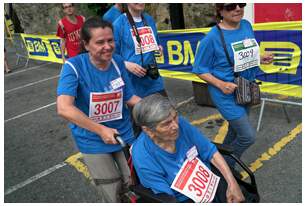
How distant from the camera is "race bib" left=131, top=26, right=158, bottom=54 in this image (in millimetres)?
3541

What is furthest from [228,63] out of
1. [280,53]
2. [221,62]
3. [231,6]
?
[280,53]

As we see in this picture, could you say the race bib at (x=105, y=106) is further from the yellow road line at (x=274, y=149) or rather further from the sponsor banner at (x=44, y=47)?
the sponsor banner at (x=44, y=47)

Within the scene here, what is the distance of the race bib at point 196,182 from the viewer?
217 centimetres

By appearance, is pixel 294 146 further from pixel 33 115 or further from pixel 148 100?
pixel 33 115

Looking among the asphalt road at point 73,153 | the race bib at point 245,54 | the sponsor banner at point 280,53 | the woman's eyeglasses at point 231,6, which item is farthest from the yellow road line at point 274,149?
the woman's eyeglasses at point 231,6

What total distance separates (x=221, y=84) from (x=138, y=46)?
1012mm

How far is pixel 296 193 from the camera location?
10.9 ft

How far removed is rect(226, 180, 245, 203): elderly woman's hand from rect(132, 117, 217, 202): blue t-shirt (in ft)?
1.00

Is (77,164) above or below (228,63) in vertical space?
below

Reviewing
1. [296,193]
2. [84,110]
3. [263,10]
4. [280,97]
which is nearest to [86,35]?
[84,110]

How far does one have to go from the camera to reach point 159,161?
2139 millimetres

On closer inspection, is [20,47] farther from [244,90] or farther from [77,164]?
[244,90]

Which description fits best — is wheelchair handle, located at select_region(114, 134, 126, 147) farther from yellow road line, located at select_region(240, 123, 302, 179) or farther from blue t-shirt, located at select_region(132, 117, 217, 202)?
yellow road line, located at select_region(240, 123, 302, 179)

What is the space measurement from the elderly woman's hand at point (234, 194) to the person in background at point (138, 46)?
1615 mm
